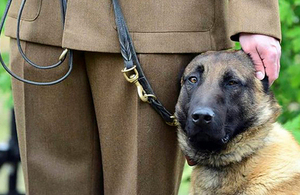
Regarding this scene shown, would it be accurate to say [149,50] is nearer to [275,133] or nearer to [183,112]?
[183,112]

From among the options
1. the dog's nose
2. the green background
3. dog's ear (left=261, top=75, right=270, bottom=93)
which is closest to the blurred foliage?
the green background

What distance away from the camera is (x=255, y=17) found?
8.11 ft

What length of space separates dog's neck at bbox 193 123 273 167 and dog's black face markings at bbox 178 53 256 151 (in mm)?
27

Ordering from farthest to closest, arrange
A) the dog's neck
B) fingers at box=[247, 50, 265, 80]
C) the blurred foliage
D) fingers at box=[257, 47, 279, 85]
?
the blurred foliage → the dog's neck → fingers at box=[247, 50, 265, 80] → fingers at box=[257, 47, 279, 85]

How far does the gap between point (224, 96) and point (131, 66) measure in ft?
1.36

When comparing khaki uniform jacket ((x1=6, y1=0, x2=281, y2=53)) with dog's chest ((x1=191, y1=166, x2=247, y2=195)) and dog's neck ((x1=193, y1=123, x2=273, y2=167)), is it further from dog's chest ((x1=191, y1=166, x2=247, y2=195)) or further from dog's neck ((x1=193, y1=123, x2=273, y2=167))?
dog's chest ((x1=191, y1=166, x2=247, y2=195))

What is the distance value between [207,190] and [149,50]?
0.67 m

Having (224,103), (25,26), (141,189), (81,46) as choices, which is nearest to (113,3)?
(81,46)

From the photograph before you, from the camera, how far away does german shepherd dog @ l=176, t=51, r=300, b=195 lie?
8.49 feet

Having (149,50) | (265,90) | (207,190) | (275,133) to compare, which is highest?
(149,50)

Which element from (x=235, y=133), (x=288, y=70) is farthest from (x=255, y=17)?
(x=288, y=70)

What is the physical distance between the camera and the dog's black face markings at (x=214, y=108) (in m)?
2.53

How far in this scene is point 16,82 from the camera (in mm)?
2850

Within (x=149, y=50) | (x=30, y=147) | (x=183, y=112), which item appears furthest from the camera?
(x=30, y=147)
